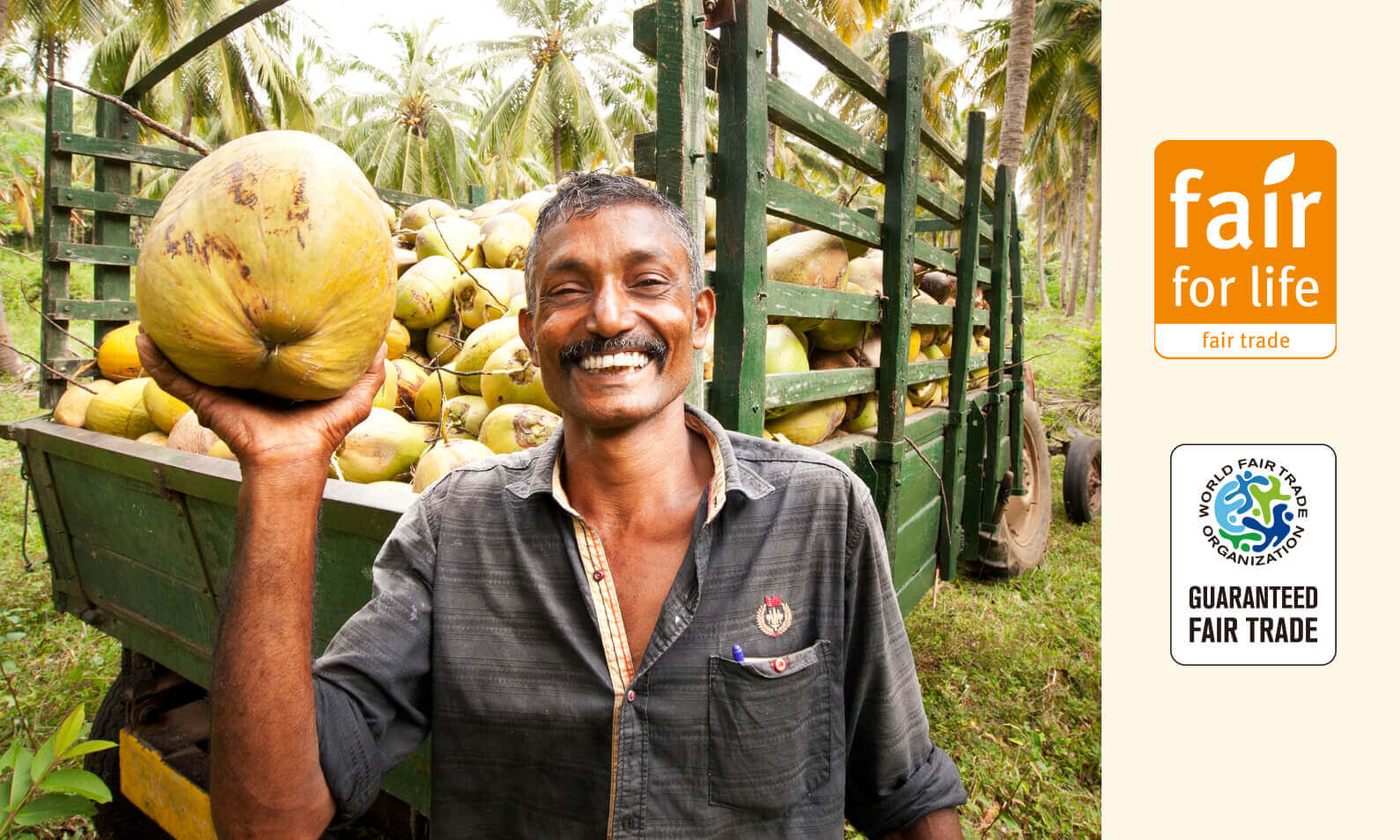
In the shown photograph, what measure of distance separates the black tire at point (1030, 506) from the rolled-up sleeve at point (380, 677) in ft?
13.7

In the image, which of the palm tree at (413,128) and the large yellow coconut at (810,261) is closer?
the large yellow coconut at (810,261)

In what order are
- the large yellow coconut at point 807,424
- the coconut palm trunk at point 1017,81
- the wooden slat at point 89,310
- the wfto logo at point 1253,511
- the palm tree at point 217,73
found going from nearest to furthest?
the wfto logo at point 1253,511 → the large yellow coconut at point 807,424 → the wooden slat at point 89,310 → the coconut palm trunk at point 1017,81 → the palm tree at point 217,73

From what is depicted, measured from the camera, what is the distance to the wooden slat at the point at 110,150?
9.78ft

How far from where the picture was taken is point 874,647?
1.29 m

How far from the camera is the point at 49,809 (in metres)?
1.29

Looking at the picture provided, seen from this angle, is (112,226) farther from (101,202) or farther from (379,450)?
(379,450)

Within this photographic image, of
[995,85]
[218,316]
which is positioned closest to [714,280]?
[218,316]

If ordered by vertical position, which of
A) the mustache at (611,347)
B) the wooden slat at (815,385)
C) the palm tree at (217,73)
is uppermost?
the palm tree at (217,73)

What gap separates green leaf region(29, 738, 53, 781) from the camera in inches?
50.0

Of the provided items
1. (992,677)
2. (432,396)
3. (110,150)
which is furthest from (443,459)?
(992,677)

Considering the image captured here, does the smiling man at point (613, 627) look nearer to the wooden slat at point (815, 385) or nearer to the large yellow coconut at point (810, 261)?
the wooden slat at point (815, 385)

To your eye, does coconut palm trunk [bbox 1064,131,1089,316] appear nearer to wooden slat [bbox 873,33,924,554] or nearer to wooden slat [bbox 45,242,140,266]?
wooden slat [bbox 873,33,924,554]

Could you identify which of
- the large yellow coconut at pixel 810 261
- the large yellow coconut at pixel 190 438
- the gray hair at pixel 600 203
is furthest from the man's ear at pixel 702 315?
the large yellow coconut at pixel 190 438

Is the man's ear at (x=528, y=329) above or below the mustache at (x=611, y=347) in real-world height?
above
